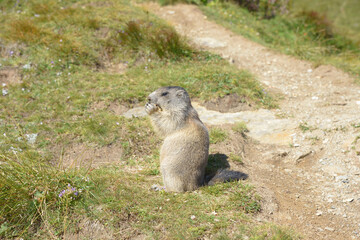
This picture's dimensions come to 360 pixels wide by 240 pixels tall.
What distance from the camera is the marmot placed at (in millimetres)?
5629

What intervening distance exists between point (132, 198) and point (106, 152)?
2262 millimetres

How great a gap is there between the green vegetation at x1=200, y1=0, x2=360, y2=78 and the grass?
314 cm

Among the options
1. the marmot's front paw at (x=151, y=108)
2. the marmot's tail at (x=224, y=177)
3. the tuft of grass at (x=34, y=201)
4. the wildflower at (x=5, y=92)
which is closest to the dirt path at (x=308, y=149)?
the marmot's tail at (x=224, y=177)

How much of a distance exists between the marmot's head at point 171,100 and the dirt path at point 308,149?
1882 millimetres

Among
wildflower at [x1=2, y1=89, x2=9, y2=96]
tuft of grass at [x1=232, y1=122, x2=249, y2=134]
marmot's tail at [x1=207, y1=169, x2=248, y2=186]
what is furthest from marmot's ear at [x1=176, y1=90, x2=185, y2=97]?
wildflower at [x1=2, y1=89, x2=9, y2=96]

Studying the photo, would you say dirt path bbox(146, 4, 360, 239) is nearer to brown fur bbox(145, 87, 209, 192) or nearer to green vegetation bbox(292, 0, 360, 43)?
brown fur bbox(145, 87, 209, 192)

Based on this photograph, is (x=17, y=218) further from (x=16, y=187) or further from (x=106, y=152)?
(x=106, y=152)

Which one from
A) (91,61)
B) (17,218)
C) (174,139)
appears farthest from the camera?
A: (91,61)

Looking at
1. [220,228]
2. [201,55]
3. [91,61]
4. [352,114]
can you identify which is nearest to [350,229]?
[220,228]

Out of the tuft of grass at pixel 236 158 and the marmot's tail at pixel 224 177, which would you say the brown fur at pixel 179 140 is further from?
the tuft of grass at pixel 236 158

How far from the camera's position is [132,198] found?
522 centimetres

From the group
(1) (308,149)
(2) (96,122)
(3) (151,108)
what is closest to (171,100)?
(3) (151,108)

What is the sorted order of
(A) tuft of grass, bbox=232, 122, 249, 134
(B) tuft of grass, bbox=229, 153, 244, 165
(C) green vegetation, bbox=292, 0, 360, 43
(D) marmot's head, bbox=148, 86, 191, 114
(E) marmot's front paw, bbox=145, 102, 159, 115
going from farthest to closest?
(C) green vegetation, bbox=292, 0, 360, 43
(A) tuft of grass, bbox=232, 122, 249, 134
(B) tuft of grass, bbox=229, 153, 244, 165
(E) marmot's front paw, bbox=145, 102, 159, 115
(D) marmot's head, bbox=148, 86, 191, 114

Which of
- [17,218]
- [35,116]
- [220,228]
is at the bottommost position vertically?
[35,116]
